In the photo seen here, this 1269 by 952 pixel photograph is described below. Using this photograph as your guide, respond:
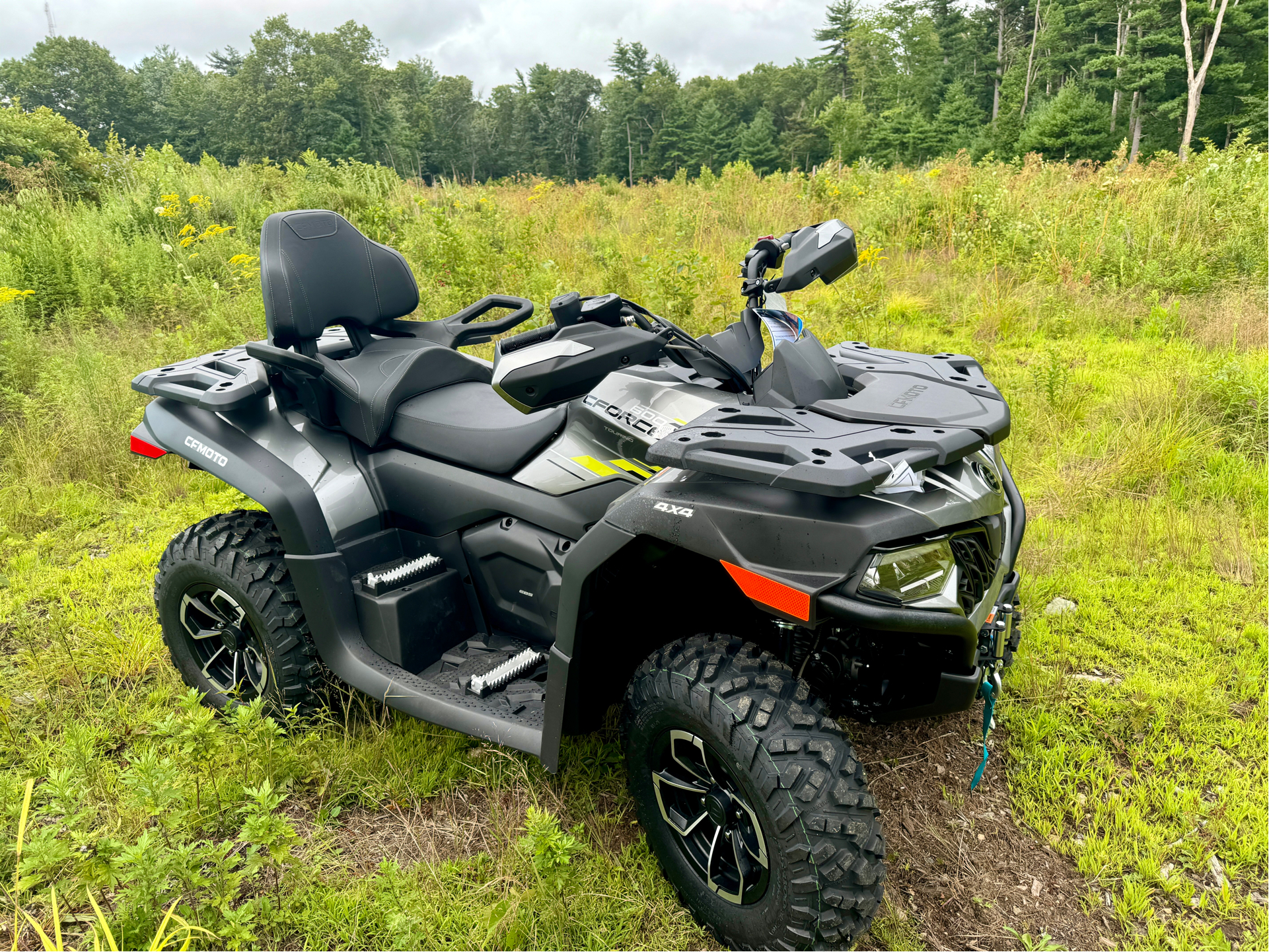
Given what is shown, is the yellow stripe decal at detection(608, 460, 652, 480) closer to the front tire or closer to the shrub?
the front tire

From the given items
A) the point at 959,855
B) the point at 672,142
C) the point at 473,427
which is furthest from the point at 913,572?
the point at 672,142

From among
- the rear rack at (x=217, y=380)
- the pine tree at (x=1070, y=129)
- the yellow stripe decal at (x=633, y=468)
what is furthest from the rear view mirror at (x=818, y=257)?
the pine tree at (x=1070, y=129)

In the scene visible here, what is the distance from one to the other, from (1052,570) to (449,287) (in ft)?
15.1

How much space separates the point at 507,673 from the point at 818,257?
1.41 m

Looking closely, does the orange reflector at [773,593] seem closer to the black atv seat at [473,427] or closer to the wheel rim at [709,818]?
the wheel rim at [709,818]

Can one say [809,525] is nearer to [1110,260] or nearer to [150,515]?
[150,515]

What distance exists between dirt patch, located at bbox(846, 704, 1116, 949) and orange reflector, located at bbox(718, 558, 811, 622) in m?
0.93

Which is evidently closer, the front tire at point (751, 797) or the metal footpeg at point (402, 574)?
the front tire at point (751, 797)

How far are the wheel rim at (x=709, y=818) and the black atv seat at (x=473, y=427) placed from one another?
0.90 meters

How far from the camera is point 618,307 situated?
2.04m

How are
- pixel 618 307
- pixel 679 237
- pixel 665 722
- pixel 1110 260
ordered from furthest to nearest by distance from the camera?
1. pixel 679 237
2. pixel 1110 260
3. pixel 618 307
4. pixel 665 722

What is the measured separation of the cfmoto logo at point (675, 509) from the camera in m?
1.56

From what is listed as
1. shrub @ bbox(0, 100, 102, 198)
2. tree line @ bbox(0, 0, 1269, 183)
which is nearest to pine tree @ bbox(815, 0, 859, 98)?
tree line @ bbox(0, 0, 1269, 183)

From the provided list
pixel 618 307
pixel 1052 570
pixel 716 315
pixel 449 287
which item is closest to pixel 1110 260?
pixel 716 315
